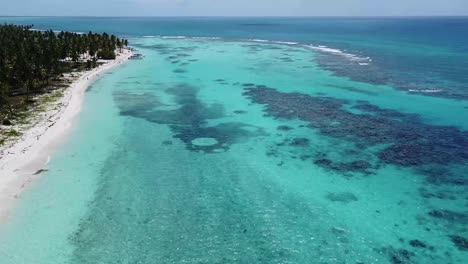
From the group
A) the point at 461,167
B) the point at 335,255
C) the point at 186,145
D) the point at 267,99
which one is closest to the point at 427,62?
the point at 267,99

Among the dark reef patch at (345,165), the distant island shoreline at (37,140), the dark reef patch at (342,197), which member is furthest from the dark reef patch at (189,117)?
the dark reef patch at (342,197)

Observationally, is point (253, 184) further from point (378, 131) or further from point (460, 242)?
point (378, 131)

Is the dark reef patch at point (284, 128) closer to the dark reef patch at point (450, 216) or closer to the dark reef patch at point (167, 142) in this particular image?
the dark reef patch at point (167, 142)

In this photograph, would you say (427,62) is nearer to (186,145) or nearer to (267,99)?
(267,99)

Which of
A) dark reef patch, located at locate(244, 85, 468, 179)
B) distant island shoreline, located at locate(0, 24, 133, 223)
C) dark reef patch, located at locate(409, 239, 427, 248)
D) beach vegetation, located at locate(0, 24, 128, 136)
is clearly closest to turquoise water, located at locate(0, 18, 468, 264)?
dark reef patch, located at locate(409, 239, 427, 248)

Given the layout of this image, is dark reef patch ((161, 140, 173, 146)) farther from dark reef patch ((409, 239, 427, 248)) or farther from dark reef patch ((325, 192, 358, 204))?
dark reef patch ((409, 239, 427, 248))

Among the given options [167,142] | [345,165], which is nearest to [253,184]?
[345,165]
